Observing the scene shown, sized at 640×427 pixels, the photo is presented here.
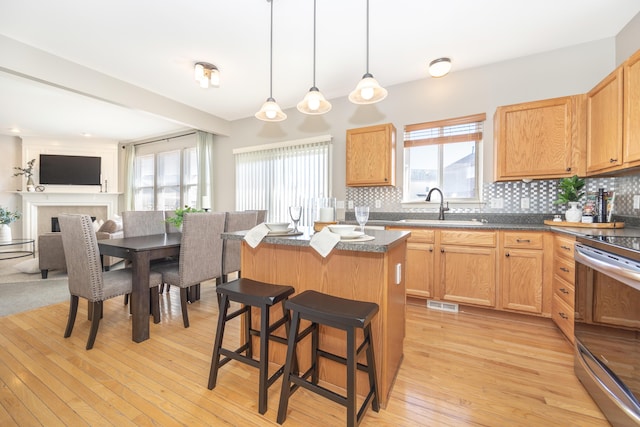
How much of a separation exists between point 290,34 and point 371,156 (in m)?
1.57

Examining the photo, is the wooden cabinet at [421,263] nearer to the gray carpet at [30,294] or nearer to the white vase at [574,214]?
the white vase at [574,214]

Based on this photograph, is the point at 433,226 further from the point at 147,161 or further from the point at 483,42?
the point at 147,161

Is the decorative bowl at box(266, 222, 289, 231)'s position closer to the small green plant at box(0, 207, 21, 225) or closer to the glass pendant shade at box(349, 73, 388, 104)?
the glass pendant shade at box(349, 73, 388, 104)

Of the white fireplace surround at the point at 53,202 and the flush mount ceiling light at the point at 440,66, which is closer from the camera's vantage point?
the flush mount ceiling light at the point at 440,66

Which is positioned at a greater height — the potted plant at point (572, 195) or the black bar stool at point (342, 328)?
the potted plant at point (572, 195)

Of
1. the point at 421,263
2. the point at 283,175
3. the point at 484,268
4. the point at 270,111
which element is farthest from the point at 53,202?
the point at 484,268

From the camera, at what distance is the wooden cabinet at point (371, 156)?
3261 millimetres

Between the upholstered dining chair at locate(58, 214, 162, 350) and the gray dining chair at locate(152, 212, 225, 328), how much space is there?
1.22ft

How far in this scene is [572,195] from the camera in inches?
96.0

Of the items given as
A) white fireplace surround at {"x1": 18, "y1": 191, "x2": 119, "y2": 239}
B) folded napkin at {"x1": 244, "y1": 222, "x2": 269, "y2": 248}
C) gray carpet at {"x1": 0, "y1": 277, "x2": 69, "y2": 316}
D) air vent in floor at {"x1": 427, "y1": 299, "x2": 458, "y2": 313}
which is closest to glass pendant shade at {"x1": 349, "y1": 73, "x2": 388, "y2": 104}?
folded napkin at {"x1": 244, "y1": 222, "x2": 269, "y2": 248}

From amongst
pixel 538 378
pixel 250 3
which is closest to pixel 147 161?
pixel 250 3

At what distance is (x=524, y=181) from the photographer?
2.82m

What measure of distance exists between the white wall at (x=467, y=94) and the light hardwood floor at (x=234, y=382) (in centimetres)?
191

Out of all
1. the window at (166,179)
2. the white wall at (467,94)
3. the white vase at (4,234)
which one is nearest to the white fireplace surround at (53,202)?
the window at (166,179)
